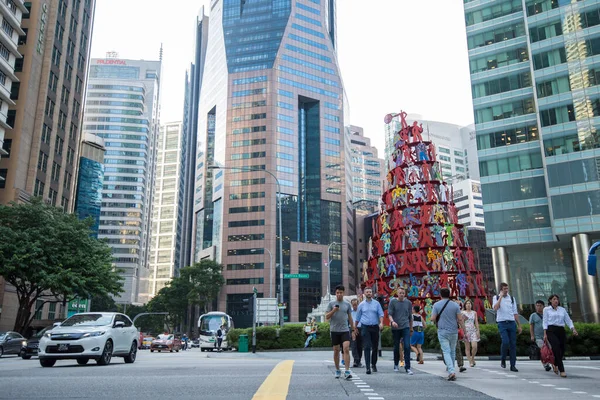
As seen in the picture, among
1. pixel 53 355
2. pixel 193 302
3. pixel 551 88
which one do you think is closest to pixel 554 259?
→ pixel 551 88

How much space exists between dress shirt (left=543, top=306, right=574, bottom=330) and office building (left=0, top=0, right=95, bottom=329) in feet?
159

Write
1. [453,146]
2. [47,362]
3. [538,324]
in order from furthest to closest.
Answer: [453,146] < [47,362] < [538,324]

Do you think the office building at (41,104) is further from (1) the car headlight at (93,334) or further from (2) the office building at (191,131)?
(2) the office building at (191,131)

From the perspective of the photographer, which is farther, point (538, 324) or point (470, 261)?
point (470, 261)

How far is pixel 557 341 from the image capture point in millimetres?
11352

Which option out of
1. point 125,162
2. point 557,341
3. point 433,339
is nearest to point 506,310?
point 557,341

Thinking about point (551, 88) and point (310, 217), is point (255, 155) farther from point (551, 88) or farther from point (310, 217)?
point (551, 88)

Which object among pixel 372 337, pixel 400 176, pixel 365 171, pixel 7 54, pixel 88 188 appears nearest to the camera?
pixel 372 337

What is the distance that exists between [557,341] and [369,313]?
4047 millimetres

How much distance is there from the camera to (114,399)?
6758mm

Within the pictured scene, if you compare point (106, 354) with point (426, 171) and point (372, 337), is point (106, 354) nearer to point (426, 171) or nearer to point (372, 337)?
point (372, 337)

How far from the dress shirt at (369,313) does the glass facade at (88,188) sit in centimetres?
7694

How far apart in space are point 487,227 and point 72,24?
184ft

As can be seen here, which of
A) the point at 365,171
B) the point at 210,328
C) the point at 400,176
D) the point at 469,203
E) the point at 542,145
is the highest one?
the point at 365,171
